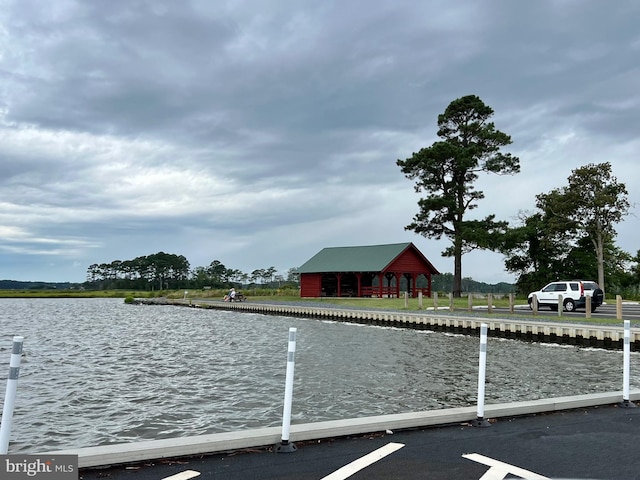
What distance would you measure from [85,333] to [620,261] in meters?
50.5

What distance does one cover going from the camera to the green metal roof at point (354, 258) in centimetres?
5291

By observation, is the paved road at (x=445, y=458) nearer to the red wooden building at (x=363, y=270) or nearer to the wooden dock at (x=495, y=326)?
the wooden dock at (x=495, y=326)

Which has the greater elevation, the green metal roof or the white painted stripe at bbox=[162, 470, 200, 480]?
the green metal roof

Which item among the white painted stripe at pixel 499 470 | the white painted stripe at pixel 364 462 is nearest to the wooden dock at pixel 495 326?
the white painted stripe at pixel 499 470

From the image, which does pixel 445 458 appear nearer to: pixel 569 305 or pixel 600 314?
pixel 600 314

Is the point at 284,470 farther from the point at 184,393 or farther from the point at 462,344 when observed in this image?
the point at 462,344

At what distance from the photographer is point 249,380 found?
15.5 meters

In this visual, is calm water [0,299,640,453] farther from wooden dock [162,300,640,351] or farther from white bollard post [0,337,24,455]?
white bollard post [0,337,24,455]

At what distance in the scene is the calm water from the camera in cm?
1076

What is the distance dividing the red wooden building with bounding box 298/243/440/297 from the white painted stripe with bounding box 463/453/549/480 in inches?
1793

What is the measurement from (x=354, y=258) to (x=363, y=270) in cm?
430

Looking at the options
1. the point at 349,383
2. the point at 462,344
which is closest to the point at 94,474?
the point at 349,383

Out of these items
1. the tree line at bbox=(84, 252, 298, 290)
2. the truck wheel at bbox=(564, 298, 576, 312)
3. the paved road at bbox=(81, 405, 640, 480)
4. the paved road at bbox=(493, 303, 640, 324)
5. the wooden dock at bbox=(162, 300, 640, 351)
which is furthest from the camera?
the tree line at bbox=(84, 252, 298, 290)

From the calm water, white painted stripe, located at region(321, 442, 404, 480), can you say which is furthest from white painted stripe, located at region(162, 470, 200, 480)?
the calm water
